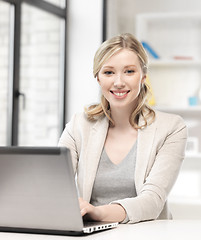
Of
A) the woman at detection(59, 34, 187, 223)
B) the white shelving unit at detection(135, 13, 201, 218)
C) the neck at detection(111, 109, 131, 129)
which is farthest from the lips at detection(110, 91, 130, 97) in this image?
the white shelving unit at detection(135, 13, 201, 218)

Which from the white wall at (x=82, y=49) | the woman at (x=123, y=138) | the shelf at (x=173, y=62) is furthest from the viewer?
the white wall at (x=82, y=49)

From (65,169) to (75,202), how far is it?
0.31ft

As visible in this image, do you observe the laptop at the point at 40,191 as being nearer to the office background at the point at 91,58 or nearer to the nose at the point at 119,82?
the nose at the point at 119,82

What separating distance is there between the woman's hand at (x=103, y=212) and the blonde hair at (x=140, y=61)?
1.69 ft

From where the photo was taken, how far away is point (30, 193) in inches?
52.4

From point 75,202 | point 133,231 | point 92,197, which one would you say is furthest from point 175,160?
point 75,202

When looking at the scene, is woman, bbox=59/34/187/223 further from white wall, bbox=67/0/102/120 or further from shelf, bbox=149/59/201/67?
white wall, bbox=67/0/102/120

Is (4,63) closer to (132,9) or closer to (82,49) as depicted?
(82,49)

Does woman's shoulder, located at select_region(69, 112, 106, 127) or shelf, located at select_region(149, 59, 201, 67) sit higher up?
shelf, located at select_region(149, 59, 201, 67)

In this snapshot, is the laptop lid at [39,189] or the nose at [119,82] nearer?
the laptop lid at [39,189]

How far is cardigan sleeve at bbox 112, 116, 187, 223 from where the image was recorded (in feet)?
5.43

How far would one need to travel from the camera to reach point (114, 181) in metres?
1.99

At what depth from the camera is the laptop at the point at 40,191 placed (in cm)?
127

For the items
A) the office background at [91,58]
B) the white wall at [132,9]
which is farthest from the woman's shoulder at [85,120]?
the white wall at [132,9]
